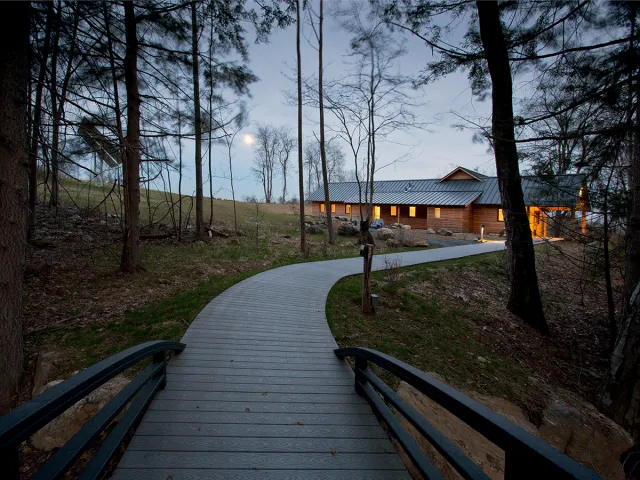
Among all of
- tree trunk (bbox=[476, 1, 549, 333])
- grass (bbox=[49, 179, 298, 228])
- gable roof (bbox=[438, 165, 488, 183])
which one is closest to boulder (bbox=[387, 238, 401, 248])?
tree trunk (bbox=[476, 1, 549, 333])

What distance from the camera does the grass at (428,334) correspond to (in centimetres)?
464

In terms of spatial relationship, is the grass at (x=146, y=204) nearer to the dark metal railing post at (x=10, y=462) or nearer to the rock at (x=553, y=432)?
the dark metal railing post at (x=10, y=462)

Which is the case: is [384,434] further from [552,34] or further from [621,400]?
[552,34]

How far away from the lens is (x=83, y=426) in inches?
69.9

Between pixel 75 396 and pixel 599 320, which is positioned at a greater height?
pixel 75 396

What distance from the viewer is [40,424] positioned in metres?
1.34

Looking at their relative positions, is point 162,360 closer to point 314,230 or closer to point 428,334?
point 428,334

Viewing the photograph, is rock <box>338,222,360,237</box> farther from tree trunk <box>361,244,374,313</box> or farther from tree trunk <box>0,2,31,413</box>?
tree trunk <box>0,2,31,413</box>

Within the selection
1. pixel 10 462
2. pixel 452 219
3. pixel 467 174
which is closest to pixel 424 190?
pixel 467 174

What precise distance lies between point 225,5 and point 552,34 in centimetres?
621

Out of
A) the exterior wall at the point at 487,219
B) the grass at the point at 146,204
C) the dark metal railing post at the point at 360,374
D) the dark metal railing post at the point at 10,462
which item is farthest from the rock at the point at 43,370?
the exterior wall at the point at 487,219

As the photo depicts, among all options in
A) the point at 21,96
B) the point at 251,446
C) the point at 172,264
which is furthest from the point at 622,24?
the point at 172,264

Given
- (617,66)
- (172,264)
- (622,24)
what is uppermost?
(622,24)

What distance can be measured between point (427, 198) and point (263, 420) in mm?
27296
